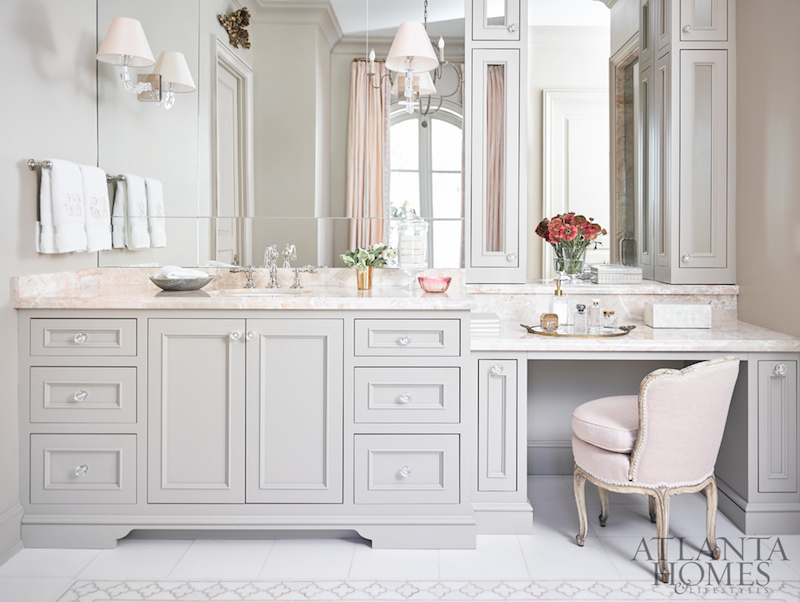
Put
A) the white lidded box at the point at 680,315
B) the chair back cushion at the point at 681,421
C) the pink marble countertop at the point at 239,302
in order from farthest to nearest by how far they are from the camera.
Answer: the white lidded box at the point at 680,315
the pink marble countertop at the point at 239,302
the chair back cushion at the point at 681,421

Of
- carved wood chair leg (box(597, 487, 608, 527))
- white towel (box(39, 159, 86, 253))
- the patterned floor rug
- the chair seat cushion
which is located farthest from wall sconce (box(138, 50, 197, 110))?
carved wood chair leg (box(597, 487, 608, 527))

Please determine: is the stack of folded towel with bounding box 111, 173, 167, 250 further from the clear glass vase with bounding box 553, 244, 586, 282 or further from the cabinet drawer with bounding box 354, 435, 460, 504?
the clear glass vase with bounding box 553, 244, 586, 282

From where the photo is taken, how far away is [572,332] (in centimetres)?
262

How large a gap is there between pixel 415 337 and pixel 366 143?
1027 millimetres

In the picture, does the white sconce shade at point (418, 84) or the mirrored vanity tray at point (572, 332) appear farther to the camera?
the white sconce shade at point (418, 84)

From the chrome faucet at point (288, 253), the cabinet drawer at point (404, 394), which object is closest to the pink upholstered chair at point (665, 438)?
the cabinet drawer at point (404, 394)

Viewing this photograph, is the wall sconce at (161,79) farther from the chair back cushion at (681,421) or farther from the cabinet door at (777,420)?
the cabinet door at (777,420)

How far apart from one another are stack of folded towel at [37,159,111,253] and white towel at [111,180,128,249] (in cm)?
10

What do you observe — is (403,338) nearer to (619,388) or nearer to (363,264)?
(363,264)

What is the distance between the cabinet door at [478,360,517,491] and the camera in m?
2.40

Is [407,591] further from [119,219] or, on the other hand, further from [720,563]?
[119,219]

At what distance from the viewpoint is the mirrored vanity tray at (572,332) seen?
2476mm

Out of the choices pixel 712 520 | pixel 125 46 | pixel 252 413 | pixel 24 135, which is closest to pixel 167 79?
pixel 125 46

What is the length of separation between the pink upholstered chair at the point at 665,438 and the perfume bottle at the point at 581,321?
44 cm
